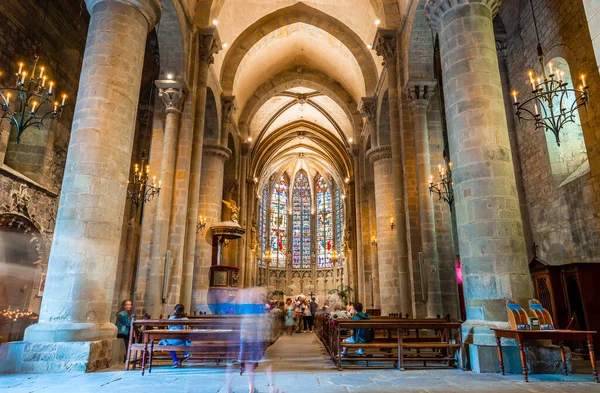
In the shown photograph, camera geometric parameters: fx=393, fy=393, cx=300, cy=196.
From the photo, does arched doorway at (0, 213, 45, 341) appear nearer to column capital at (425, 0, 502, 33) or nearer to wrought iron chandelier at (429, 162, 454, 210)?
wrought iron chandelier at (429, 162, 454, 210)

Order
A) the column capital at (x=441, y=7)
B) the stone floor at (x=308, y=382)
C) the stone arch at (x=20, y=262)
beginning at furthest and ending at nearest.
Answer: the stone arch at (x=20, y=262), the column capital at (x=441, y=7), the stone floor at (x=308, y=382)

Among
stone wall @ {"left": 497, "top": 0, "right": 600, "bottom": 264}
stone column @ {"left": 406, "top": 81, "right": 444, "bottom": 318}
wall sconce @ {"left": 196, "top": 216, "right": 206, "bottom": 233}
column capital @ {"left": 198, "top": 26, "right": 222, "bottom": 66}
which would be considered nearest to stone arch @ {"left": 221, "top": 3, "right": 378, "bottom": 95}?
column capital @ {"left": 198, "top": 26, "right": 222, "bottom": 66}

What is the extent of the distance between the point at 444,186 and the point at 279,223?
101ft

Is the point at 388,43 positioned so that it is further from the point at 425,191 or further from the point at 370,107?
the point at 425,191

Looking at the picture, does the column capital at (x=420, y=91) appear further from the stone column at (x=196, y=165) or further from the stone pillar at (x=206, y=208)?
the stone pillar at (x=206, y=208)

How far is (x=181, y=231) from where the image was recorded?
1097cm

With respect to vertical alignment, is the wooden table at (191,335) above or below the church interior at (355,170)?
below

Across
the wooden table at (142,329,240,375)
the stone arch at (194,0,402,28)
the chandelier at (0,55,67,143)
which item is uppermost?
the stone arch at (194,0,402,28)

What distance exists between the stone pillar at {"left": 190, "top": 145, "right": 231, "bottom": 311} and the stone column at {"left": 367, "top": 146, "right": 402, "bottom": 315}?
639 centimetres

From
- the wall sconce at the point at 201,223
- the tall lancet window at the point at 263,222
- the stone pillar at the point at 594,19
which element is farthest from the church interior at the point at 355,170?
the tall lancet window at the point at 263,222

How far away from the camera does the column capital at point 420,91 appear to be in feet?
37.4

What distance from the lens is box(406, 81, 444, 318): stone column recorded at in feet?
33.7

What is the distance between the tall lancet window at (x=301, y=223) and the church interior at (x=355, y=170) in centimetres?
1605

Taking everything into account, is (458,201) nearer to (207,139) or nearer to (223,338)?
(223,338)
